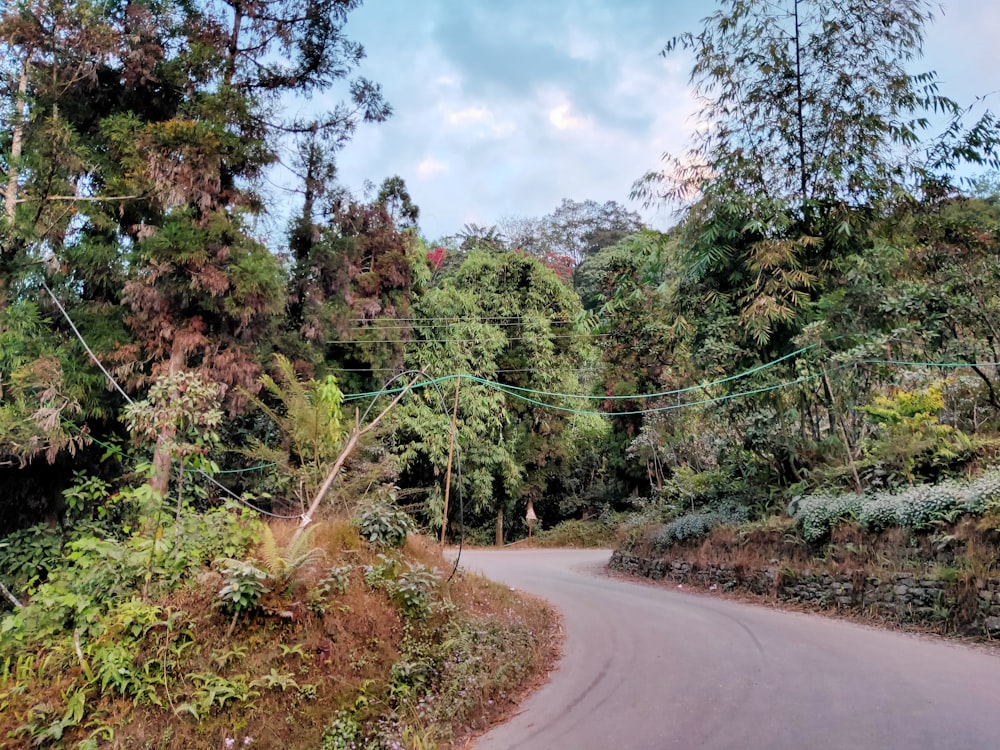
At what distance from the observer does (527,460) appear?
25.2 m

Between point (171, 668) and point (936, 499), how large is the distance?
9.52 metres

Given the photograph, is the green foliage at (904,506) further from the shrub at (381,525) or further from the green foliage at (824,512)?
the shrub at (381,525)

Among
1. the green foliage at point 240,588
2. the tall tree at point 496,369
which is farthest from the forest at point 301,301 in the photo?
the tall tree at point 496,369

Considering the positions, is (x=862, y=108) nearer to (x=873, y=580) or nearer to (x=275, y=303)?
(x=873, y=580)

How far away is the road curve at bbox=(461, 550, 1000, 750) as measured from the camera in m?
4.57

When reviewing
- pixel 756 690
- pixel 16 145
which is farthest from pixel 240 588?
pixel 16 145

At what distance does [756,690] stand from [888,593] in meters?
4.44

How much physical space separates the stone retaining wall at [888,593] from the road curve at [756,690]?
1.77ft

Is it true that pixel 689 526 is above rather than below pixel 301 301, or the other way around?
below

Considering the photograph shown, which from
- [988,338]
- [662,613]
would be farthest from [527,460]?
[988,338]

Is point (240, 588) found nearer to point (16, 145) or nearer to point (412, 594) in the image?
point (412, 594)

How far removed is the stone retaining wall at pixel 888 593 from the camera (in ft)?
24.9

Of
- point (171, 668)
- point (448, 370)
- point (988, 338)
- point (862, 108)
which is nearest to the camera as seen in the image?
point (171, 668)

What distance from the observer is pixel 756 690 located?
18.4 ft
